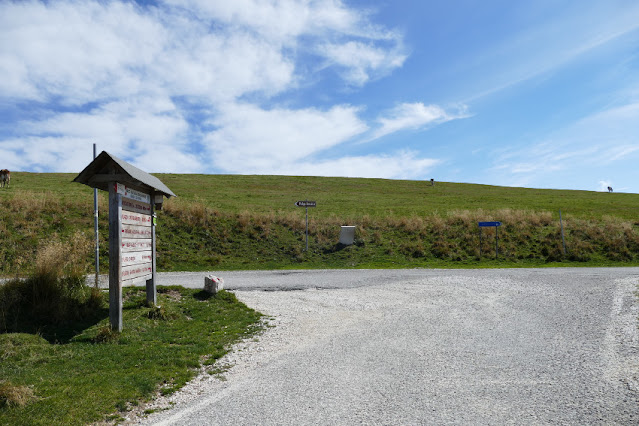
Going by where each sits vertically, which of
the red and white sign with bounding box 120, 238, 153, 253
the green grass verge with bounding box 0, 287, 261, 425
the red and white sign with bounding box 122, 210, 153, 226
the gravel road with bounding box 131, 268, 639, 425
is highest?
the red and white sign with bounding box 122, 210, 153, 226

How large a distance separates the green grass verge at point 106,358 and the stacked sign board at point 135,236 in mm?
965

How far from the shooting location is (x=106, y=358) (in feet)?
23.6

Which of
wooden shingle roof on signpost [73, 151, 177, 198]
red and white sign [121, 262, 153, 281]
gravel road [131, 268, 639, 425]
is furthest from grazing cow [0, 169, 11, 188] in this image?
gravel road [131, 268, 639, 425]

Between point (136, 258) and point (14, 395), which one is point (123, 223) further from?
point (14, 395)

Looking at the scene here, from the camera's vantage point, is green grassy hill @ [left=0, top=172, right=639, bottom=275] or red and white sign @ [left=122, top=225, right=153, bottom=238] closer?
red and white sign @ [left=122, top=225, right=153, bottom=238]

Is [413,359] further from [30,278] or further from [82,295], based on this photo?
[30,278]

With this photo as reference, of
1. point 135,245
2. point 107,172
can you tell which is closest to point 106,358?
point 135,245

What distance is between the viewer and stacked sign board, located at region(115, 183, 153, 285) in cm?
957

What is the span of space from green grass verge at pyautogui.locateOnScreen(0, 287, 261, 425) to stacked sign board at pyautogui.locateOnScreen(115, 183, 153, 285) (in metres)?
0.96

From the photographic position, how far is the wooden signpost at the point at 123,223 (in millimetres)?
9114

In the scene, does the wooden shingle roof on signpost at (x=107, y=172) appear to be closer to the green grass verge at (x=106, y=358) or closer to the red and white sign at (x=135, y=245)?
the red and white sign at (x=135, y=245)

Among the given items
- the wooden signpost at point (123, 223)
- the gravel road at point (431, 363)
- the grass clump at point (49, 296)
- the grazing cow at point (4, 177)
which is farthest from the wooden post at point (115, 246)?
the grazing cow at point (4, 177)

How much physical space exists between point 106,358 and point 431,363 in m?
5.50

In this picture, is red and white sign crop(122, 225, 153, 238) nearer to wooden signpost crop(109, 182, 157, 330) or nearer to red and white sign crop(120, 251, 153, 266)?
wooden signpost crop(109, 182, 157, 330)
